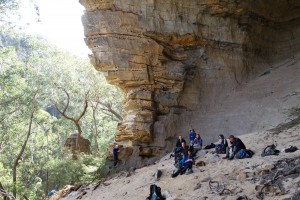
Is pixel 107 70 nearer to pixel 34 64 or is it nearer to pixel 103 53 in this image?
pixel 103 53

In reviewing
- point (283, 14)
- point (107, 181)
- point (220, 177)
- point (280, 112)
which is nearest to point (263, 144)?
point (220, 177)

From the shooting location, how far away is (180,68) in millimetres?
16906

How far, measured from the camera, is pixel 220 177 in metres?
8.36

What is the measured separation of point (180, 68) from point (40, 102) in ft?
37.2

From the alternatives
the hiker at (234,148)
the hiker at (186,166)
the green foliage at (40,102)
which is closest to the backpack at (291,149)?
the hiker at (234,148)

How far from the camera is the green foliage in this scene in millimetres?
18938

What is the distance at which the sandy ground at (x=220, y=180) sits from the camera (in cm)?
720

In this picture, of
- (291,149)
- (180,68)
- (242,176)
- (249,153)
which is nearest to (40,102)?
(180,68)

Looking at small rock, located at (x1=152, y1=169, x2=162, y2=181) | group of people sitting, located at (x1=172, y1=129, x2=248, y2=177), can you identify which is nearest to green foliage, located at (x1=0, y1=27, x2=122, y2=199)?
small rock, located at (x1=152, y1=169, x2=162, y2=181)

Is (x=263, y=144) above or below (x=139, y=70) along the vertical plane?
below

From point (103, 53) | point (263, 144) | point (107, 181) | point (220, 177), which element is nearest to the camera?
point (220, 177)

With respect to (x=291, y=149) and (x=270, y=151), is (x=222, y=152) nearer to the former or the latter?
(x=270, y=151)

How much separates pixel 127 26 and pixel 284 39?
9.32m

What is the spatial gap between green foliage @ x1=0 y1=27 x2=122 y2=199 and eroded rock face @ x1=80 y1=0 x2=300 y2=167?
3.82 m
